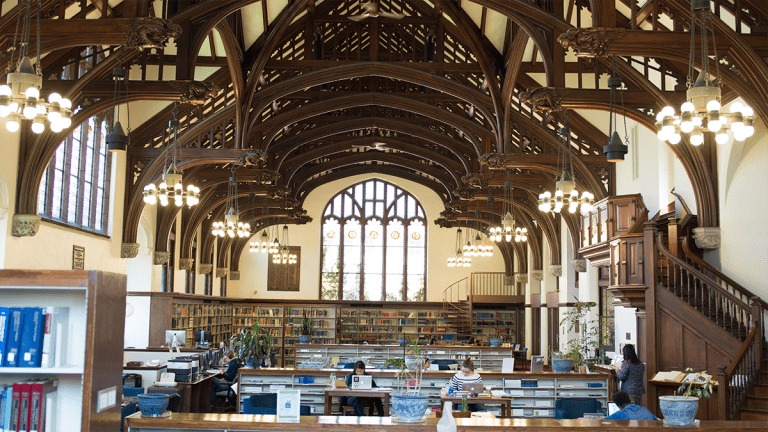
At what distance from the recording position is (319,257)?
2894 cm

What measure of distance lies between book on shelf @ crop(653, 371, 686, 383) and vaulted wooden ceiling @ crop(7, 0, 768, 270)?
3025 millimetres

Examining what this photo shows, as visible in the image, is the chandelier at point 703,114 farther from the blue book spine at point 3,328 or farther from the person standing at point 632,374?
the blue book spine at point 3,328

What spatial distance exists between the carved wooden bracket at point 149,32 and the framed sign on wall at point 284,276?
68.1ft

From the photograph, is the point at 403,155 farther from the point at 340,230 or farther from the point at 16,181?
the point at 16,181

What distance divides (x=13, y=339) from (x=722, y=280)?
33.0ft

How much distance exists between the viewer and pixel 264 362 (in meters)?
12.0

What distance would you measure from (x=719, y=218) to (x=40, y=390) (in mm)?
10675

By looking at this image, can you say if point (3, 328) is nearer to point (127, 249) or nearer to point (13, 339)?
point (13, 339)

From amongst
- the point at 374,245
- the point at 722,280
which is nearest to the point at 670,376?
the point at 722,280

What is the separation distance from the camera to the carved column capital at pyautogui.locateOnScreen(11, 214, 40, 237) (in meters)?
11.3

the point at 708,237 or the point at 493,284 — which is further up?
the point at 708,237

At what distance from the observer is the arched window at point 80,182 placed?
12.9 meters

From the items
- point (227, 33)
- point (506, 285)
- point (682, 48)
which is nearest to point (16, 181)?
point (227, 33)

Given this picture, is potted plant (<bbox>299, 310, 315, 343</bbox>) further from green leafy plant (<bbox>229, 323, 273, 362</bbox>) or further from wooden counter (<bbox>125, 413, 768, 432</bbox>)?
wooden counter (<bbox>125, 413, 768, 432</bbox>)
